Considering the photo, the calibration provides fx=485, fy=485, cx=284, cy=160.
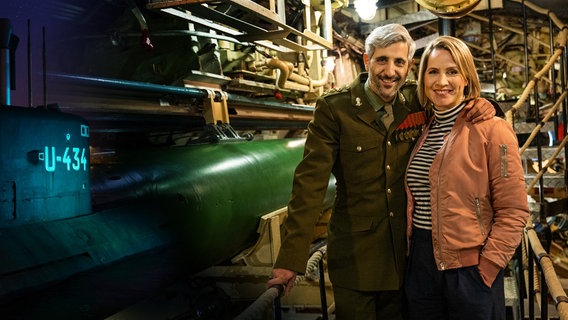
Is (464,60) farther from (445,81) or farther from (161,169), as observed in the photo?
(161,169)

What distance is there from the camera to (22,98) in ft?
12.5

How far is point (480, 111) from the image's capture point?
74.0 inches

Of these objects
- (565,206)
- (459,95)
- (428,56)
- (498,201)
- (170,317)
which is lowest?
(170,317)

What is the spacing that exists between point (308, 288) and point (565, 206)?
2939 millimetres

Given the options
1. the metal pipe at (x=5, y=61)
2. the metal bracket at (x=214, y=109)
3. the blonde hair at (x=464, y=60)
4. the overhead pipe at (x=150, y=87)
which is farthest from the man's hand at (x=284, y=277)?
the metal bracket at (x=214, y=109)

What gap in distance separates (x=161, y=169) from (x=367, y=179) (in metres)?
1.47

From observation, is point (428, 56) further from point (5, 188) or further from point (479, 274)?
point (5, 188)

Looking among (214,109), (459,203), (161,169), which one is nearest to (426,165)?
(459,203)

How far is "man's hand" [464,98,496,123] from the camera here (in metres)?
1.88

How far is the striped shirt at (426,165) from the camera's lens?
1981 mm

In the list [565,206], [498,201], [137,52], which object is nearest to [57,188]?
[498,201]

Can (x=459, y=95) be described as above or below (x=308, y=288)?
above

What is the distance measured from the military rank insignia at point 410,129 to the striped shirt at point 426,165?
0.38 feet

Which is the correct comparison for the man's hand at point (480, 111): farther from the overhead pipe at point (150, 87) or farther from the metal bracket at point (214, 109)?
the metal bracket at point (214, 109)
